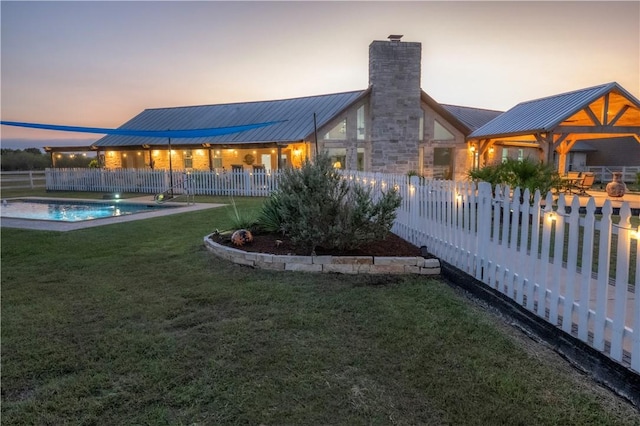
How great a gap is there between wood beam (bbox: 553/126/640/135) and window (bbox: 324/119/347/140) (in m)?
9.37

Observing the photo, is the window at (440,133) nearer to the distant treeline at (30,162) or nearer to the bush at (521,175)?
the bush at (521,175)

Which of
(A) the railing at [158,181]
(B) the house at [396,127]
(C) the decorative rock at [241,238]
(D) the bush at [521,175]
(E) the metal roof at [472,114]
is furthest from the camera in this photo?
(E) the metal roof at [472,114]

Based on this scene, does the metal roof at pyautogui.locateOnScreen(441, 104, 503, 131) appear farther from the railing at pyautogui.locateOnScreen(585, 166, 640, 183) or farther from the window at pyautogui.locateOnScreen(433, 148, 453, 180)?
the railing at pyautogui.locateOnScreen(585, 166, 640, 183)

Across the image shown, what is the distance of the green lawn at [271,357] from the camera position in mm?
2359

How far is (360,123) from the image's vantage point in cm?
2008

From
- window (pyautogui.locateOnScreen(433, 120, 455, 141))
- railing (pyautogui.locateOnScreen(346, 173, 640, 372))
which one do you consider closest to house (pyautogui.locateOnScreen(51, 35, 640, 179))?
window (pyautogui.locateOnScreen(433, 120, 455, 141))

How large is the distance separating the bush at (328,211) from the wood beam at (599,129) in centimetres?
1301

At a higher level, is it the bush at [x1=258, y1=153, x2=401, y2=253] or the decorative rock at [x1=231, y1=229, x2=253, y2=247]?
the bush at [x1=258, y1=153, x2=401, y2=253]

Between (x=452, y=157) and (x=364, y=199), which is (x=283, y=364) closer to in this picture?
(x=364, y=199)

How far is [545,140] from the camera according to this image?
15.2 metres

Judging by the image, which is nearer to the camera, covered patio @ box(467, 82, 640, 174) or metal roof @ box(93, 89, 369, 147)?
covered patio @ box(467, 82, 640, 174)

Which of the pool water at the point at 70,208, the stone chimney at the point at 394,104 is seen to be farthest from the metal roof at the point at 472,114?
the pool water at the point at 70,208

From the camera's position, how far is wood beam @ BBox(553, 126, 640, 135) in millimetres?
15070

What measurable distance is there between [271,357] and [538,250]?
143 inches
